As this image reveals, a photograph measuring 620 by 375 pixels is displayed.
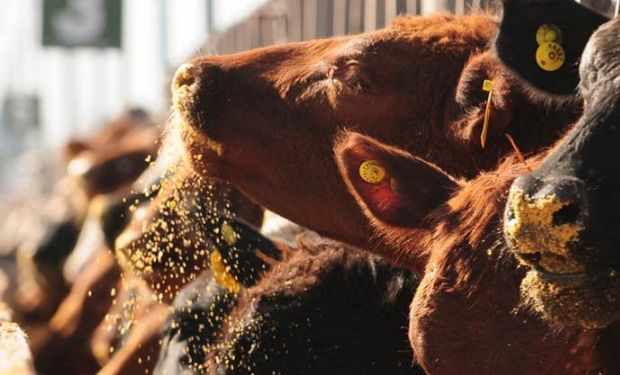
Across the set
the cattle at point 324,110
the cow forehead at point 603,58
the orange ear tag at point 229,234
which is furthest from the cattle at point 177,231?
the cow forehead at point 603,58

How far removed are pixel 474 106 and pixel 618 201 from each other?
1601mm

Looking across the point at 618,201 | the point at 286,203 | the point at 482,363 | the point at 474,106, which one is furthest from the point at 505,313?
the point at 286,203

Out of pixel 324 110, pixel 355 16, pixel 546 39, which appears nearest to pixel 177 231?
pixel 324 110

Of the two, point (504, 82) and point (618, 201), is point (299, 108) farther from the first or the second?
point (618, 201)

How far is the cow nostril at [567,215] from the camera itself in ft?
9.00

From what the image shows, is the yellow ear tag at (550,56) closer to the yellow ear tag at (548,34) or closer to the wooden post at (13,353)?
the yellow ear tag at (548,34)

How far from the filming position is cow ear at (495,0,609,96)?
396cm

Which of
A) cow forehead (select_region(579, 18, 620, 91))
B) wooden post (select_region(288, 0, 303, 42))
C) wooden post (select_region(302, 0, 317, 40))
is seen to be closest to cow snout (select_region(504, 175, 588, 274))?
cow forehead (select_region(579, 18, 620, 91))

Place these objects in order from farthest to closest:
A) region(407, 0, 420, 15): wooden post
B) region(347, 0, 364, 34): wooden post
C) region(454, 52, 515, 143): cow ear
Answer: region(347, 0, 364, 34): wooden post → region(407, 0, 420, 15): wooden post → region(454, 52, 515, 143): cow ear

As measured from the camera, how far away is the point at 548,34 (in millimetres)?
4039

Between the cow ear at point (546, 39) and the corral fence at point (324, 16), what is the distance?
0.77 ft

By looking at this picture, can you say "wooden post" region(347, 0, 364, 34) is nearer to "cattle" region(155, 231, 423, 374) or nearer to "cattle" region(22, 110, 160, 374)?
"cattle" region(22, 110, 160, 374)

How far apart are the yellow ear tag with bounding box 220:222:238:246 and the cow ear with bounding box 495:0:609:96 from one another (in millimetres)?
1118

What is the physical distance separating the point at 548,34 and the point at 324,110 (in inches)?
35.9
